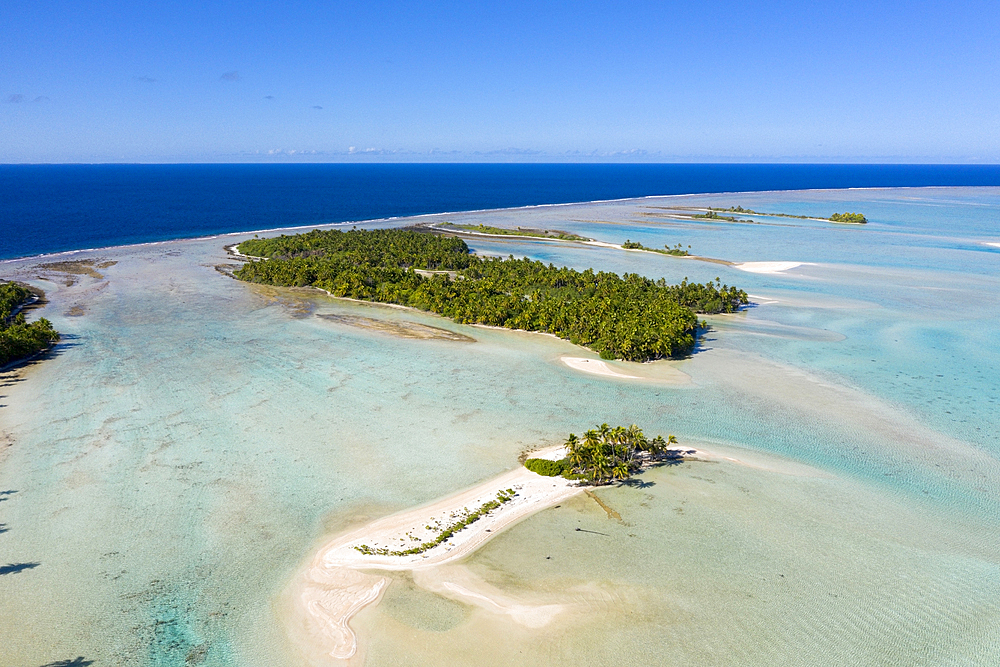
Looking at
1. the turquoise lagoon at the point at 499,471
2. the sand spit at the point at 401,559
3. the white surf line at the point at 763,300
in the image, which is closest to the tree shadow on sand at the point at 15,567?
the turquoise lagoon at the point at 499,471

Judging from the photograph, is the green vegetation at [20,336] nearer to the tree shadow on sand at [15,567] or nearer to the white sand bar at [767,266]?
the tree shadow on sand at [15,567]

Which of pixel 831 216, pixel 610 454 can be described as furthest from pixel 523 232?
pixel 610 454

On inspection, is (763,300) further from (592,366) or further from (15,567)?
(15,567)

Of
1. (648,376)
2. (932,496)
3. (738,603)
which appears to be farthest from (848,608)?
(648,376)

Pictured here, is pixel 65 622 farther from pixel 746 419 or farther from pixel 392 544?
pixel 746 419

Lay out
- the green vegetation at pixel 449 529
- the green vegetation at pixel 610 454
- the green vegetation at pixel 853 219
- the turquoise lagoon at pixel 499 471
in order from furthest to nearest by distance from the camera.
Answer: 1. the green vegetation at pixel 853 219
2. the green vegetation at pixel 610 454
3. the green vegetation at pixel 449 529
4. the turquoise lagoon at pixel 499 471

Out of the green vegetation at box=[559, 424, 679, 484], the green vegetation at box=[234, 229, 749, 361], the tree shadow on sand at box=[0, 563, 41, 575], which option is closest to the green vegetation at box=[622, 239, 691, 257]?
the green vegetation at box=[234, 229, 749, 361]
